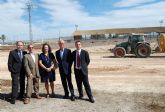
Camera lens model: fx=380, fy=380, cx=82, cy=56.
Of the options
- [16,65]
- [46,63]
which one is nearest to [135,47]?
[46,63]

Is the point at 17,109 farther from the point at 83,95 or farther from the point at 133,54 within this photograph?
the point at 133,54

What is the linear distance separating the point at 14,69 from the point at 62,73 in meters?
1.54

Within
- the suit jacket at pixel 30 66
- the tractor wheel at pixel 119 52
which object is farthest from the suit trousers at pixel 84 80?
the tractor wheel at pixel 119 52

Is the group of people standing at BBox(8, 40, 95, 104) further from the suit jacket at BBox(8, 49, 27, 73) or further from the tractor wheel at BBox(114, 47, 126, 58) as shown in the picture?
the tractor wheel at BBox(114, 47, 126, 58)

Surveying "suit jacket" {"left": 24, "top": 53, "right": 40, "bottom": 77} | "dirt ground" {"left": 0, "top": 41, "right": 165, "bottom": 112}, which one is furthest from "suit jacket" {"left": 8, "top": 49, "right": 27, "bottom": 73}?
"dirt ground" {"left": 0, "top": 41, "right": 165, "bottom": 112}

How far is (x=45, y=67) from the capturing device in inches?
488

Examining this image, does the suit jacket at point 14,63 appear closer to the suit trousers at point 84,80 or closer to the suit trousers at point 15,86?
the suit trousers at point 15,86

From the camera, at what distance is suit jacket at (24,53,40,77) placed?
39.6 feet

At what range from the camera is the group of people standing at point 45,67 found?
39.3ft

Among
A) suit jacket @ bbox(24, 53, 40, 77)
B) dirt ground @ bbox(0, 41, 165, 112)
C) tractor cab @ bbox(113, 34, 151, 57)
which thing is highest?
suit jacket @ bbox(24, 53, 40, 77)

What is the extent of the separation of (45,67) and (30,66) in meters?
0.50

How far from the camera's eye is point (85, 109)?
11.2 meters

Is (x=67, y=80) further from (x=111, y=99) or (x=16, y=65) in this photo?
(x=16, y=65)

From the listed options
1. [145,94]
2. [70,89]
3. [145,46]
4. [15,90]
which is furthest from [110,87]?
[145,46]
